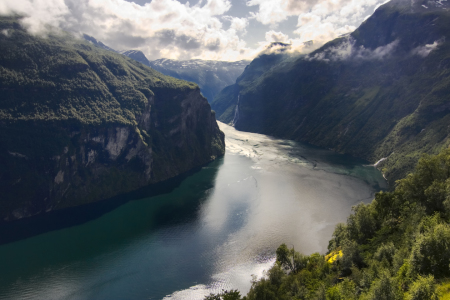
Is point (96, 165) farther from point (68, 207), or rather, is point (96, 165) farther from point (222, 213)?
point (222, 213)

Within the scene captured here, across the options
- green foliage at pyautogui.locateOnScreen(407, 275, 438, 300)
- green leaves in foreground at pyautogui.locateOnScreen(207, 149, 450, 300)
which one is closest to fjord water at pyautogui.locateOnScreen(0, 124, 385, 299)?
green leaves in foreground at pyautogui.locateOnScreen(207, 149, 450, 300)

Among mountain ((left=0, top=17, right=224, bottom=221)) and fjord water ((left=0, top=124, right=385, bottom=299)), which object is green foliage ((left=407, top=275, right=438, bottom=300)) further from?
mountain ((left=0, top=17, right=224, bottom=221))

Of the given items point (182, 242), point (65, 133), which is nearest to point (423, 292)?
point (182, 242)

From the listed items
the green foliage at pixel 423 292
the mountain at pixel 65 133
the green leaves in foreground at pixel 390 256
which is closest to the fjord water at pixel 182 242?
the green leaves in foreground at pixel 390 256

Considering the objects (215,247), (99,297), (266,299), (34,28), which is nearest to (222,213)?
(215,247)

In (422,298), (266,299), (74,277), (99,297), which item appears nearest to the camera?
(422,298)
